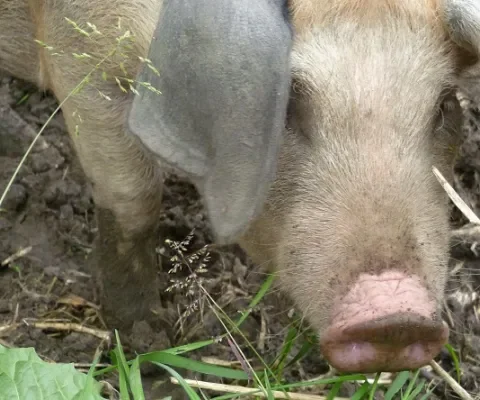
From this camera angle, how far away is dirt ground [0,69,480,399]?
3.00 metres

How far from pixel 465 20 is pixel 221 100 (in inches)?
24.5

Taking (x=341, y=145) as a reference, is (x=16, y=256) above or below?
below

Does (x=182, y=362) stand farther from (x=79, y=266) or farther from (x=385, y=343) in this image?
(x=79, y=266)

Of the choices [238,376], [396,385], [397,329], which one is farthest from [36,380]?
[396,385]

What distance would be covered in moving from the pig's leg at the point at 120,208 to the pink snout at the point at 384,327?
0.88m

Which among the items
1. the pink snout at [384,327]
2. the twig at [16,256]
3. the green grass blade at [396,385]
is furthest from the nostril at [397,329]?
the twig at [16,256]

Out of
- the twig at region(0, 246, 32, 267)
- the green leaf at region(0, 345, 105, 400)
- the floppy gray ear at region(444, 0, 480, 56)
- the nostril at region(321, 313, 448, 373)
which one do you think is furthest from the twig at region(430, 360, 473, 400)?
the twig at region(0, 246, 32, 267)

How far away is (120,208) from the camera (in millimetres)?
2820

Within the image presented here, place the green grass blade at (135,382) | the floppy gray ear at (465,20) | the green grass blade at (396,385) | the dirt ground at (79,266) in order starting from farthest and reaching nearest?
1. the dirt ground at (79,266)
2. the green grass blade at (396,385)
3. the green grass blade at (135,382)
4. the floppy gray ear at (465,20)

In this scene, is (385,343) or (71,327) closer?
(385,343)

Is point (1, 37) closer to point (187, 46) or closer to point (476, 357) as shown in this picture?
point (187, 46)

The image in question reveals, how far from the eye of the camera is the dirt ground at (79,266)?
2996 mm

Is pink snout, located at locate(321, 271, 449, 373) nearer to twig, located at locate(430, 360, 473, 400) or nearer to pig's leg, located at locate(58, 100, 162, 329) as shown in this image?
twig, located at locate(430, 360, 473, 400)

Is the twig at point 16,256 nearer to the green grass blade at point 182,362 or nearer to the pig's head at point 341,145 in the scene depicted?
the green grass blade at point 182,362
